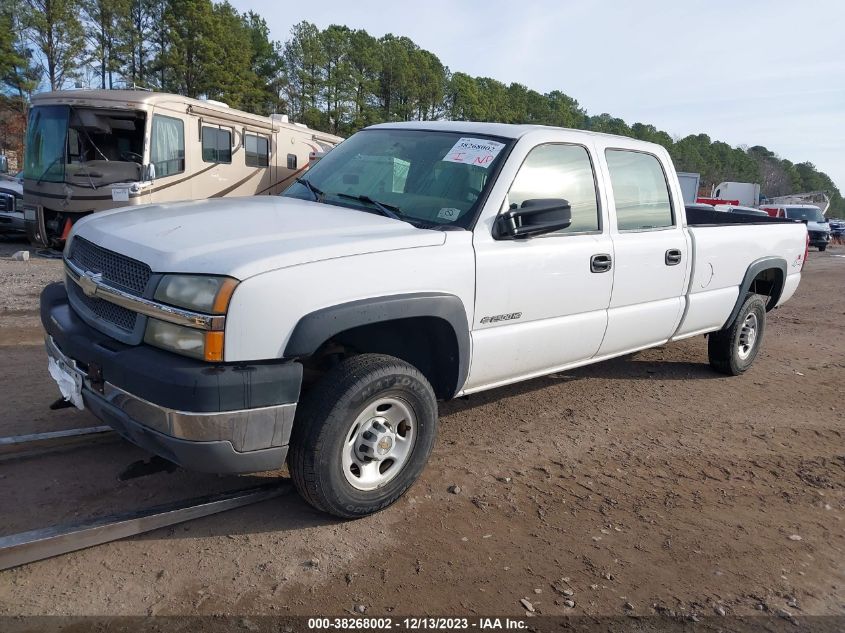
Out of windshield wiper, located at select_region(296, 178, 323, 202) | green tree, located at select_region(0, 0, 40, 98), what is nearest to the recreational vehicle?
windshield wiper, located at select_region(296, 178, 323, 202)

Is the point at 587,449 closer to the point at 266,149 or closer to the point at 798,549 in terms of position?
the point at 798,549

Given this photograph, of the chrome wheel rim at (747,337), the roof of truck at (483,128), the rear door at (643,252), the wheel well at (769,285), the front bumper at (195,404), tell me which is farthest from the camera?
the wheel well at (769,285)

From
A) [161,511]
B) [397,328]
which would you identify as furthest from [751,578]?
[161,511]

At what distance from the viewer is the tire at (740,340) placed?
5910 millimetres

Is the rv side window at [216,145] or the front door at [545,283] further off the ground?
the rv side window at [216,145]

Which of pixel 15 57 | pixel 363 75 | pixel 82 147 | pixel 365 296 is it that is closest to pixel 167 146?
pixel 82 147

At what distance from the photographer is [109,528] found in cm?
282

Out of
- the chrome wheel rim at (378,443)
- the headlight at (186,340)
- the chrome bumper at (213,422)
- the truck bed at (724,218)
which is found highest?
the truck bed at (724,218)

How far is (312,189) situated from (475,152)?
3.47ft

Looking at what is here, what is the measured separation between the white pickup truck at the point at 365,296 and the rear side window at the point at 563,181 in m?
0.01

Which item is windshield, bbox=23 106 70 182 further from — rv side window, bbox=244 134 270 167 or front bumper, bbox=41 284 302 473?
front bumper, bbox=41 284 302 473

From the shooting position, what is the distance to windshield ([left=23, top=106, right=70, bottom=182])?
38.9ft

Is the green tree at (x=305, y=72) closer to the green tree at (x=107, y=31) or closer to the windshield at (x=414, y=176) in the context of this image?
the green tree at (x=107, y=31)

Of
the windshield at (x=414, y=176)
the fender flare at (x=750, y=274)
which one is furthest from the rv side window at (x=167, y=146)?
the fender flare at (x=750, y=274)
